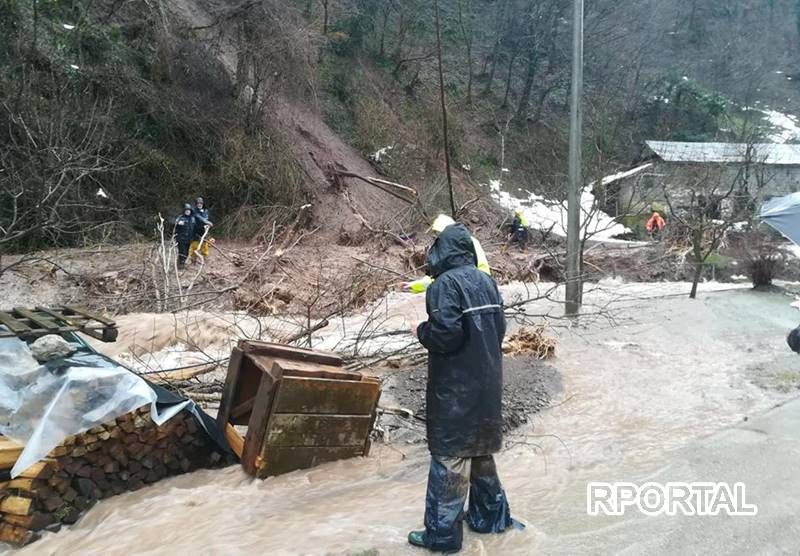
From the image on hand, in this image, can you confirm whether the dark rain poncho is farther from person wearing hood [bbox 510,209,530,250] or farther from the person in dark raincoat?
person wearing hood [bbox 510,209,530,250]

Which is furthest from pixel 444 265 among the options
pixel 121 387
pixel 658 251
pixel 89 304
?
pixel 658 251

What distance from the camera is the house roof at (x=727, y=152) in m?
22.6

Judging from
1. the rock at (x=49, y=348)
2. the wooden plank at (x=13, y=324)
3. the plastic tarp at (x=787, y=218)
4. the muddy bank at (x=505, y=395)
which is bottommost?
the muddy bank at (x=505, y=395)

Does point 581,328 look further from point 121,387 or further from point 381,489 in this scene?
point 121,387

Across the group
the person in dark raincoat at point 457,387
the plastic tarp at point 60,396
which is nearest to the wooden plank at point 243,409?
the plastic tarp at point 60,396

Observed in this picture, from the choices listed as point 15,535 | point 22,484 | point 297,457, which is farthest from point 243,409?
point 15,535

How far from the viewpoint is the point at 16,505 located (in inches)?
133

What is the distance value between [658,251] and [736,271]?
181 centimetres

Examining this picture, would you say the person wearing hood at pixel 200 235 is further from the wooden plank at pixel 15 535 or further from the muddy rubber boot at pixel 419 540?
the muddy rubber boot at pixel 419 540

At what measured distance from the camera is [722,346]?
7859mm

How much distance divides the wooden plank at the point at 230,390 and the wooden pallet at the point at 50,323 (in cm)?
76

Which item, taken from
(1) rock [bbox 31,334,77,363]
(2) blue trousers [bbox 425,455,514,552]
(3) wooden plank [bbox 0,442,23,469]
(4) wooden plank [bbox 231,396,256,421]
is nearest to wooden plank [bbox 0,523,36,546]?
(3) wooden plank [bbox 0,442,23,469]

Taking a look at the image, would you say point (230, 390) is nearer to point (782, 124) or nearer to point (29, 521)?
point (29, 521)

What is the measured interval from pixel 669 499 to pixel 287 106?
16.7m
